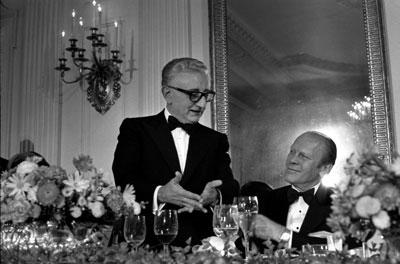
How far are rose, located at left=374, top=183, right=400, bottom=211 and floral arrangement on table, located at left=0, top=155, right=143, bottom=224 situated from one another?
3.15 ft

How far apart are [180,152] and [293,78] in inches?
73.4

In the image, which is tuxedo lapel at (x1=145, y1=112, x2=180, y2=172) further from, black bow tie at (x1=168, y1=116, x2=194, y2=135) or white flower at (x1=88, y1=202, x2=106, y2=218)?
white flower at (x1=88, y1=202, x2=106, y2=218)

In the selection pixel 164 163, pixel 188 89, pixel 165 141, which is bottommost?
pixel 164 163

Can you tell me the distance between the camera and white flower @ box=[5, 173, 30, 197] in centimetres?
203

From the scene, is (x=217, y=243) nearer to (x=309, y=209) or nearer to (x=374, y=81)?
(x=309, y=209)

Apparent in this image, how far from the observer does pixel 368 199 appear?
1.44 m

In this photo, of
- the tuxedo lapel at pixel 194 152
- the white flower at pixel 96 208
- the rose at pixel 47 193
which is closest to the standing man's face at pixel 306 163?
the tuxedo lapel at pixel 194 152

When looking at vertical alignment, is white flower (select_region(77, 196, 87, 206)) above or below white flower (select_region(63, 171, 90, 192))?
below

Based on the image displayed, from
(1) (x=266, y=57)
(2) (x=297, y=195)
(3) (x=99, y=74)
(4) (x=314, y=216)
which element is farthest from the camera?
(3) (x=99, y=74)

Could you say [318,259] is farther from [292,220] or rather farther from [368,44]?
[368,44]

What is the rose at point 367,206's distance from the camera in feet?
4.70

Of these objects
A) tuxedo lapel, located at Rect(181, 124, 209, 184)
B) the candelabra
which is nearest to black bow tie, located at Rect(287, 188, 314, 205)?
tuxedo lapel, located at Rect(181, 124, 209, 184)

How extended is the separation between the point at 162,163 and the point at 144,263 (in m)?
1.29

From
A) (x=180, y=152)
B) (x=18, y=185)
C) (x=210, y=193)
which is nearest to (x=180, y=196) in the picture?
(x=210, y=193)
